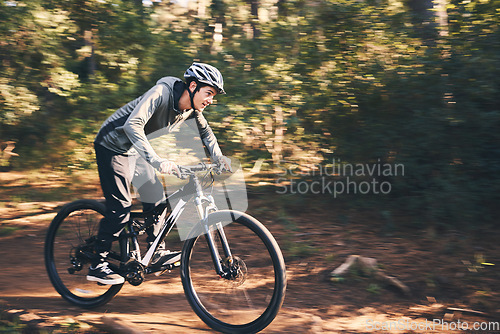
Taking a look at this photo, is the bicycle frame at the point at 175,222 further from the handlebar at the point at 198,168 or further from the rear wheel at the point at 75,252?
the rear wheel at the point at 75,252

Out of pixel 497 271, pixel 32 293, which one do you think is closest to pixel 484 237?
pixel 497 271

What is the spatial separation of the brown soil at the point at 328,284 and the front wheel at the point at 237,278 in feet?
0.69

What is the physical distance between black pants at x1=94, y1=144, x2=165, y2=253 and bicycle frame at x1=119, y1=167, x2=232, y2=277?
0.10m

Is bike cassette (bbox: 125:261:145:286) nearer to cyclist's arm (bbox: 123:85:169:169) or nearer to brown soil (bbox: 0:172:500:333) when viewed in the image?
brown soil (bbox: 0:172:500:333)

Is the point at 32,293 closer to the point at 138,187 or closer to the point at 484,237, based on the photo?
the point at 138,187

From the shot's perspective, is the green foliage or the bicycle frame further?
the green foliage

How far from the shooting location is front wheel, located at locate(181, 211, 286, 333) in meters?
3.34

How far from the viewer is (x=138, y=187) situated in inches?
153

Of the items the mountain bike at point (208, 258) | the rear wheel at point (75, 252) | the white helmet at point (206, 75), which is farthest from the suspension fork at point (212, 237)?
the rear wheel at point (75, 252)

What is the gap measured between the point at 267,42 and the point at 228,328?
445 centimetres

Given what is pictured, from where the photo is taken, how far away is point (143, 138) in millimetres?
3412

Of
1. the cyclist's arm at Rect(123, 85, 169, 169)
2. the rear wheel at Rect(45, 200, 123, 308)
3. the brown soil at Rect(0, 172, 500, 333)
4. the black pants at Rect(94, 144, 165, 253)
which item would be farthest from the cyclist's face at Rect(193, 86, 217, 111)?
the brown soil at Rect(0, 172, 500, 333)

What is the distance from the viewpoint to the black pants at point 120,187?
3756 mm

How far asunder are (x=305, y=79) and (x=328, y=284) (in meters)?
3.06
